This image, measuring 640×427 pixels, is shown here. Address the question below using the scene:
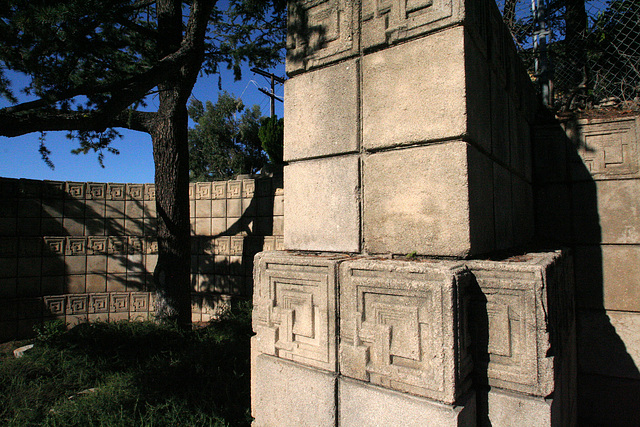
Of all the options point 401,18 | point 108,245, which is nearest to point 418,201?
point 401,18

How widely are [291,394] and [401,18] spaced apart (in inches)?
79.5

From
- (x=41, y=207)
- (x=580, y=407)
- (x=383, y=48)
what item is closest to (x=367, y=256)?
(x=383, y=48)

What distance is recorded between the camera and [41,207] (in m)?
6.74

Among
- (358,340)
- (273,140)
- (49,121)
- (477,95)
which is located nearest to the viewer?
(358,340)

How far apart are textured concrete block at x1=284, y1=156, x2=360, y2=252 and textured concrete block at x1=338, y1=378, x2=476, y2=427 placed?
698 millimetres

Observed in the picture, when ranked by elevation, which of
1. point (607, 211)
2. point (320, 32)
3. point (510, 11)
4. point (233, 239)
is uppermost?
point (510, 11)

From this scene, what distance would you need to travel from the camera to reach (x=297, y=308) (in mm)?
1909

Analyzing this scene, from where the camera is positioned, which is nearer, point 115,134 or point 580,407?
point 580,407

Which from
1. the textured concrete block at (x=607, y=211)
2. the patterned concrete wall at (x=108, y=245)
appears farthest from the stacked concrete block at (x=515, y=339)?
the patterned concrete wall at (x=108, y=245)

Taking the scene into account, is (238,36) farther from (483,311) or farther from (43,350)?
(483,311)

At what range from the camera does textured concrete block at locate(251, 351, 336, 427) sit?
1.77 metres

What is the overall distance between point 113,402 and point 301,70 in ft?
10.1

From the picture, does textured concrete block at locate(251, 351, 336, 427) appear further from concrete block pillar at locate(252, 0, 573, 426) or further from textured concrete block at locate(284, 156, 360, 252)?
textured concrete block at locate(284, 156, 360, 252)

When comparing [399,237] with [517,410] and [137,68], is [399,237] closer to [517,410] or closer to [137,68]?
[517,410]
